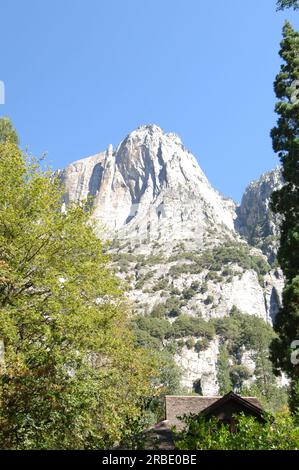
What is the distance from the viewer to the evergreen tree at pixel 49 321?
1268 cm

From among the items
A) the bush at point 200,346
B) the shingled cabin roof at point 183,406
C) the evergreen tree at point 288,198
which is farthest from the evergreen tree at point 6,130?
the bush at point 200,346

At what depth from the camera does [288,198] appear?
76.2 feet

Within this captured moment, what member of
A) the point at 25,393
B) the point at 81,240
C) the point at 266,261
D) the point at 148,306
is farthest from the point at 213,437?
the point at 266,261

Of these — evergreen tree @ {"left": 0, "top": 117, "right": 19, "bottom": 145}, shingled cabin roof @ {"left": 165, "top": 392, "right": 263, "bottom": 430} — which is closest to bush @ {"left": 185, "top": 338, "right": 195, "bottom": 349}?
shingled cabin roof @ {"left": 165, "top": 392, "right": 263, "bottom": 430}

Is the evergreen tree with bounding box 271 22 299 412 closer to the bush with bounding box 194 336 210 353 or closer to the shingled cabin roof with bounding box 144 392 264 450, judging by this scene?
the shingled cabin roof with bounding box 144 392 264 450

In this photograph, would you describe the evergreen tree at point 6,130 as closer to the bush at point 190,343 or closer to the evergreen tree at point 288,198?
the evergreen tree at point 288,198

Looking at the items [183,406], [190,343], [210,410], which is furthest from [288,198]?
[190,343]

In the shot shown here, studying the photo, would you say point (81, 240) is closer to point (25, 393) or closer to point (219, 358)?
point (25, 393)

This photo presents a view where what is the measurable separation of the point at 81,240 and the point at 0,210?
10.7ft

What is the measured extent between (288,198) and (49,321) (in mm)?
14272

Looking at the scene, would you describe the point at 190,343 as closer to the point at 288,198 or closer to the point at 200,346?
the point at 200,346

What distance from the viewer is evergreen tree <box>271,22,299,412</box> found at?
69.1ft

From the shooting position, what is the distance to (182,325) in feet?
483

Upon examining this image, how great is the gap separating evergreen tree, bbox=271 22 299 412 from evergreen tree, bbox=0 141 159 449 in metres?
7.96
